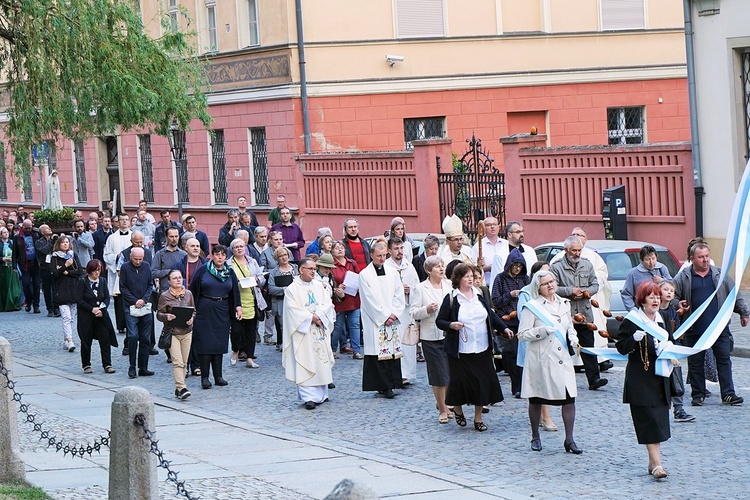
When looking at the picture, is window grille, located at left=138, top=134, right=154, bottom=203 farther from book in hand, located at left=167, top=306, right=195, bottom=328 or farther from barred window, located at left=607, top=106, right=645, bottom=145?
book in hand, located at left=167, top=306, right=195, bottom=328

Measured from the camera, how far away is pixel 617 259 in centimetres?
1792

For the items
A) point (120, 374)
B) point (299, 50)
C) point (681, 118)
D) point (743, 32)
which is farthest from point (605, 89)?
point (120, 374)

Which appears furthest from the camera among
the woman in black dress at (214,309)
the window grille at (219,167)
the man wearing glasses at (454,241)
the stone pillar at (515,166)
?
the window grille at (219,167)

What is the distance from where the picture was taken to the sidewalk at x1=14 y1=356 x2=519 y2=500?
1021cm

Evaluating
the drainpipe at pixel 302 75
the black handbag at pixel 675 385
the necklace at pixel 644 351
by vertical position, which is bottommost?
the black handbag at pixel 675 385

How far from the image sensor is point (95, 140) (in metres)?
40.7

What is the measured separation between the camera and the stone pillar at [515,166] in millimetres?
25881

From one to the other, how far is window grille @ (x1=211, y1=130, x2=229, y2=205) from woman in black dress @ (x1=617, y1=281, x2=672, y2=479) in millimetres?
24445

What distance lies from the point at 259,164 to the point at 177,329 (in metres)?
17.7

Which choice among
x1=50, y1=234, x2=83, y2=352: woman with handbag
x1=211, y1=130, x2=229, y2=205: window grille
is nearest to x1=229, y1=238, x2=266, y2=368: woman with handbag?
x1=50, y1=234, x2=83, y2=352: woman with handbag

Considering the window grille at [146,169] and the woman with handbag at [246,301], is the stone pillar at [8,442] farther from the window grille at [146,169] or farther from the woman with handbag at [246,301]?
the window grille at [146,169]

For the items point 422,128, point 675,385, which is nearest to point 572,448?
point 675,385

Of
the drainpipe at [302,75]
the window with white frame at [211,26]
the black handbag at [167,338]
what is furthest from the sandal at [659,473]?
the window with white frame at [211,26]

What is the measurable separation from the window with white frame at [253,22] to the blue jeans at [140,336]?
16137 millimetres
